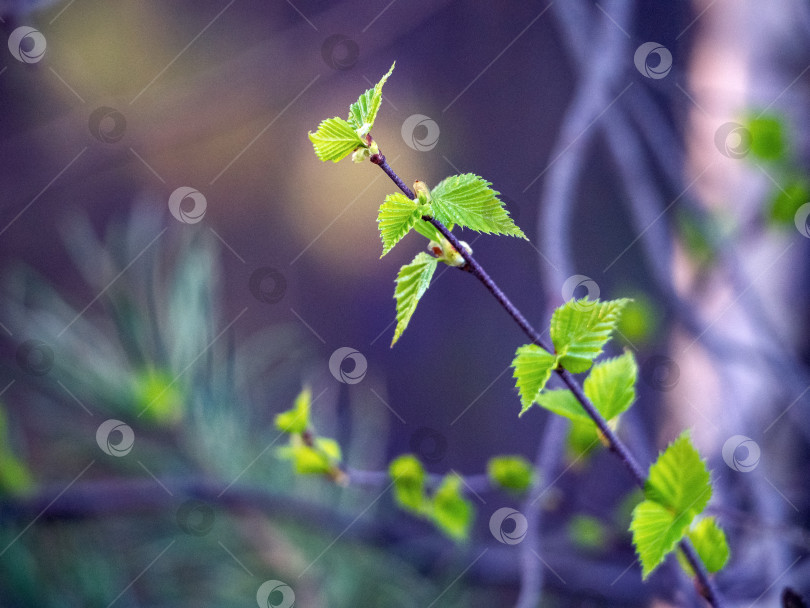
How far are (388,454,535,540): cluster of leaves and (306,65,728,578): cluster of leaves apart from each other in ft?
0.50

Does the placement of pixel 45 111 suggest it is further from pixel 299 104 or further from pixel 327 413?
pixel 327 413

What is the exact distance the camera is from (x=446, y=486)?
0.37 metres

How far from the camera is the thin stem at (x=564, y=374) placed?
0.17 m

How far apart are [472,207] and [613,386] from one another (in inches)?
3.8

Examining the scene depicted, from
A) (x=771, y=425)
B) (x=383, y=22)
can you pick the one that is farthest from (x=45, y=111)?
(x=771, y=425)

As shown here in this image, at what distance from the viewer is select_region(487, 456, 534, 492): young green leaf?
0.40 meters

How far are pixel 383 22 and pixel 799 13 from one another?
53cm

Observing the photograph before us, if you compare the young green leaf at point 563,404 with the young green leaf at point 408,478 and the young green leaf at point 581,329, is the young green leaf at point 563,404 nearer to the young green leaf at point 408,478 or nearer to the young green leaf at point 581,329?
the young green leaf at point 581,329

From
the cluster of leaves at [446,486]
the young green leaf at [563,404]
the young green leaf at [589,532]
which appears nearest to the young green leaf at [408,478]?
the cluster of leaves at [446,486]

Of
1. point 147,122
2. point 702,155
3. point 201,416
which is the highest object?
point 147,122

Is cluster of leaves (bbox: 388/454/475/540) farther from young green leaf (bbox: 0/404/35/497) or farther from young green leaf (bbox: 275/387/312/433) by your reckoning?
young green leaf (bbox: 0/404/35/497)

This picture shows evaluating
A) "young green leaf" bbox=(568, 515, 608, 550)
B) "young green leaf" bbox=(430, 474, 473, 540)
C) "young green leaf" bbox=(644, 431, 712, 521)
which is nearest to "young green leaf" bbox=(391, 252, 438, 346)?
"young green leaf" bbox=(644, 431, 712, 521)

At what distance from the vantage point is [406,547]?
0.52 metres

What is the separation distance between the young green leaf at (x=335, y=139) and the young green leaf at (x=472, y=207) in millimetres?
32
